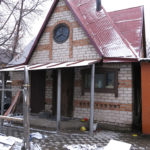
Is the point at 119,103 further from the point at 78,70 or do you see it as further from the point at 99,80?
the point at 78,70

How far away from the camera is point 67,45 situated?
27.2 ft

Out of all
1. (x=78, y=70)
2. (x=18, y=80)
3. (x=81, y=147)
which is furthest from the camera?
(x=18, y=80)

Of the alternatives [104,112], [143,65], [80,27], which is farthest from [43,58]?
[143,65]

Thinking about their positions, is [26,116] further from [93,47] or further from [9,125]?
[93,47]

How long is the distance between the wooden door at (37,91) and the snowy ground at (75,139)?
2.16 m

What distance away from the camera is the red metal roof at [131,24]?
8.45 m

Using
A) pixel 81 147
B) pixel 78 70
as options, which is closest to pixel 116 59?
pixel 78 70

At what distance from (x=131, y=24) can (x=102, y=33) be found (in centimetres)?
242

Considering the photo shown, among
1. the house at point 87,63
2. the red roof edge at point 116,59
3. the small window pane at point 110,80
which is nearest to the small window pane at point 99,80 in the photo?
the house at point 87,63

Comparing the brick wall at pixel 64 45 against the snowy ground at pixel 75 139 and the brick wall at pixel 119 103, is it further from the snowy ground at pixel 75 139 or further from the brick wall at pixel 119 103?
the snowy ground at pixel 75 139

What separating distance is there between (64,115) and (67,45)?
10.7 feet

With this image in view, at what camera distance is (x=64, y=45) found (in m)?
8.38

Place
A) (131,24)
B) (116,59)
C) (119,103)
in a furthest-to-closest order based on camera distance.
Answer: (131,24) → (119,103) → (116,59)

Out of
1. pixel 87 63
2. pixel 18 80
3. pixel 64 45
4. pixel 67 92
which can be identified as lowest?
pixel 67 92
